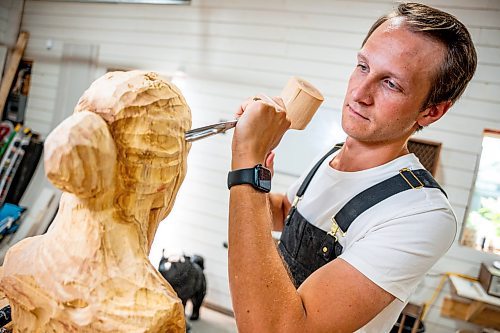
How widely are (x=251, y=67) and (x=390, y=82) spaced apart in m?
3.11

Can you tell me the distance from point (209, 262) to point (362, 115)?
11.0 feet

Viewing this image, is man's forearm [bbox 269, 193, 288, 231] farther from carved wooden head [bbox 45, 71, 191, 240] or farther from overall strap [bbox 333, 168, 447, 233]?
carved wooden head [bbox 45, 71, 191, 240]

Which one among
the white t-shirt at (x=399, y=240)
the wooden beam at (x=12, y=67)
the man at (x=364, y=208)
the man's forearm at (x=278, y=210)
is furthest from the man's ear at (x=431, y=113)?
the wooden beam at (x=12, y=67)

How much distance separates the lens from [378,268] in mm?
989

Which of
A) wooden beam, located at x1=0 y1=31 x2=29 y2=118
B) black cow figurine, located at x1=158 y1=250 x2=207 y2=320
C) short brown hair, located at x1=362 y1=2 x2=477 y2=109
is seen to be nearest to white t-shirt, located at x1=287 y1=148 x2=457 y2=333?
short brown hair, located at x1=362 y1=2 x2=477 y2=109

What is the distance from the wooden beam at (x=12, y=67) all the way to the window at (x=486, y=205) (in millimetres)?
5954

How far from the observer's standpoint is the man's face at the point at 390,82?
113 centimetres

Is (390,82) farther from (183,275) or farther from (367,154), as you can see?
(183,275)

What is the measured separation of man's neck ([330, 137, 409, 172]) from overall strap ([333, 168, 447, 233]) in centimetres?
11

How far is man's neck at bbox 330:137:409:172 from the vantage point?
129 cm

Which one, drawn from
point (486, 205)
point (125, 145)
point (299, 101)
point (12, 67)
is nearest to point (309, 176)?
point (299, 101)

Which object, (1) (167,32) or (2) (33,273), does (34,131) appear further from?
(2) (33,273)

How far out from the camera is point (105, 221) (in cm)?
79

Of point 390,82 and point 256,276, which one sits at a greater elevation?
point 390,82
